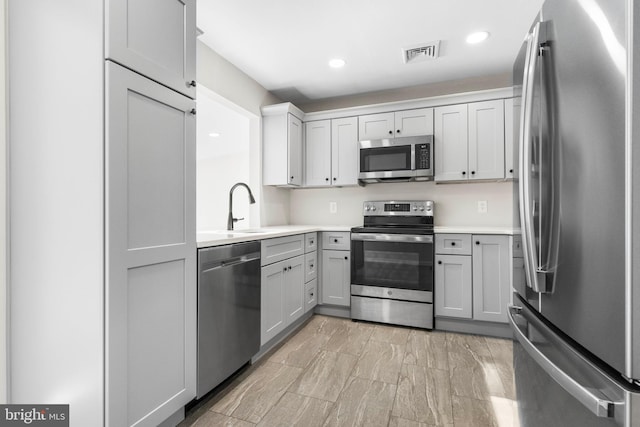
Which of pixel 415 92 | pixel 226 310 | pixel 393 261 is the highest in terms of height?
pixel 415 92

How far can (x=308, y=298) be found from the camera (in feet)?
10.0

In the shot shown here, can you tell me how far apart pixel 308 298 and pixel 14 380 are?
2.12 metres

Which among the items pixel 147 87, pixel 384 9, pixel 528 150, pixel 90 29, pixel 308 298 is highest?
pixel 384 9

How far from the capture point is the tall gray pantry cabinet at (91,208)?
1180 millimetres

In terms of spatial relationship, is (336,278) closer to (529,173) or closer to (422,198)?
(422,198)

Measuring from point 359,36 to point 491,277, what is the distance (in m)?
2.33

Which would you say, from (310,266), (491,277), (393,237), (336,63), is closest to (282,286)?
(310,266)

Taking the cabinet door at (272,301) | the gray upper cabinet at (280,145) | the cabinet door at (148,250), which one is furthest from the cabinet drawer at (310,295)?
the cabinet door at (148,250)

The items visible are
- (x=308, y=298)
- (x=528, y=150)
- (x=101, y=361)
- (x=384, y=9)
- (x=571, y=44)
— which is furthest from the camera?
(x=308, y=298)

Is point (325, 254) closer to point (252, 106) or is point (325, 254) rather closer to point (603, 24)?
point (252, 106)

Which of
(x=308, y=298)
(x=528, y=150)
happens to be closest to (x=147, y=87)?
(x=528, y=150)

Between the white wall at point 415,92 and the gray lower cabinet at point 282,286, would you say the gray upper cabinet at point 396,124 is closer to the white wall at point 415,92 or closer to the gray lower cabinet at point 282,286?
the white wall at point 415,92

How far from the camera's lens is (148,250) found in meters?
1.33
